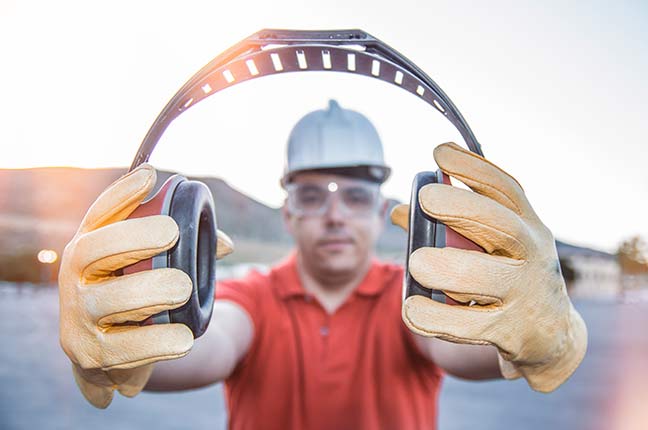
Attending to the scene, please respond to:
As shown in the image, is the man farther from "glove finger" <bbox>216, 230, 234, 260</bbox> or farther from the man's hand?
"glove finger" <bbox>216, 230, 234, 260</bbox>

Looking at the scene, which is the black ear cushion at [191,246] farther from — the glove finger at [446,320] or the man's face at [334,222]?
the man's face at [334,222]

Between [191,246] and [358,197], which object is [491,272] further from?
[358,197]

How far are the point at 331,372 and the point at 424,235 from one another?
4.25 ft

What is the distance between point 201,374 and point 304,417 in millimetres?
600

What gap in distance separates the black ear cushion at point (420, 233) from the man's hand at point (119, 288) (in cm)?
44

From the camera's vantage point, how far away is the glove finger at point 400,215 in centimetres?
130

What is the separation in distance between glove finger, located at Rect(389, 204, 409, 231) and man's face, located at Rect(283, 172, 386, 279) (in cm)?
83

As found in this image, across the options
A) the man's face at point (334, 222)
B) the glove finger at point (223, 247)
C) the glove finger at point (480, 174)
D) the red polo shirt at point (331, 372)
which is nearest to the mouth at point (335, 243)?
the man's face at point (334, 222)

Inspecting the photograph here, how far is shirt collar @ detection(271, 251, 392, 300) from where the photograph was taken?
7.24 ft

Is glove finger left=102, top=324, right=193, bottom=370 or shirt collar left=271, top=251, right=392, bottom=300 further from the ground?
glove finger left=102, top=324, right=193, bottom=370

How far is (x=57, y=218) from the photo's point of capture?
403cm

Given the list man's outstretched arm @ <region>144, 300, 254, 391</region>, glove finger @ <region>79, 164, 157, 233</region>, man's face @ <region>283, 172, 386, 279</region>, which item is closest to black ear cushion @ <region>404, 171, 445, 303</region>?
glove finger @ <region>79, 164, 157, 233</region>

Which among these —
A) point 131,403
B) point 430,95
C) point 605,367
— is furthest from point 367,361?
point 605,367

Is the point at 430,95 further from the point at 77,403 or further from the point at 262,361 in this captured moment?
the point at 77,403
